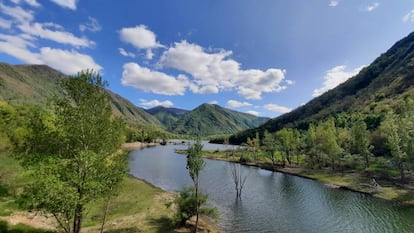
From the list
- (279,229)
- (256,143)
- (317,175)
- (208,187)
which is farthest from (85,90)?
(256,143)

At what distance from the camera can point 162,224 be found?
131 ft

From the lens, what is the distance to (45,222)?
36.8 m

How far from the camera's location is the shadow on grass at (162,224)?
37484mm

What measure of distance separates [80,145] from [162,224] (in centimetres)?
2043

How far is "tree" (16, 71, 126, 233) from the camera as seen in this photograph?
23859 mm

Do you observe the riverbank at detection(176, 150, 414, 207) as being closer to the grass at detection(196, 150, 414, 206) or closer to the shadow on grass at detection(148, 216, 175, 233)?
the grass at detection(196, 150, 414, 206)

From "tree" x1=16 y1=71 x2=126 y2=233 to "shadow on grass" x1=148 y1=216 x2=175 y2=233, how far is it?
548 inches

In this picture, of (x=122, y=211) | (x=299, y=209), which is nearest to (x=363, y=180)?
(x=299, y=209)

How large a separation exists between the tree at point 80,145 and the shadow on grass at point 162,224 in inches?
548

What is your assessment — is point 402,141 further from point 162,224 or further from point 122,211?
point 122,211

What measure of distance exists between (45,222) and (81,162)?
20.1 meters

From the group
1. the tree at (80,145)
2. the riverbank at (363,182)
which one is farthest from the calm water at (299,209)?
the tree at (80,145)

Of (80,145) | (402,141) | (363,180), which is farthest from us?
(363,180)

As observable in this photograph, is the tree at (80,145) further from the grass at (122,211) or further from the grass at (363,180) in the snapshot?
the grass at (363,180)
